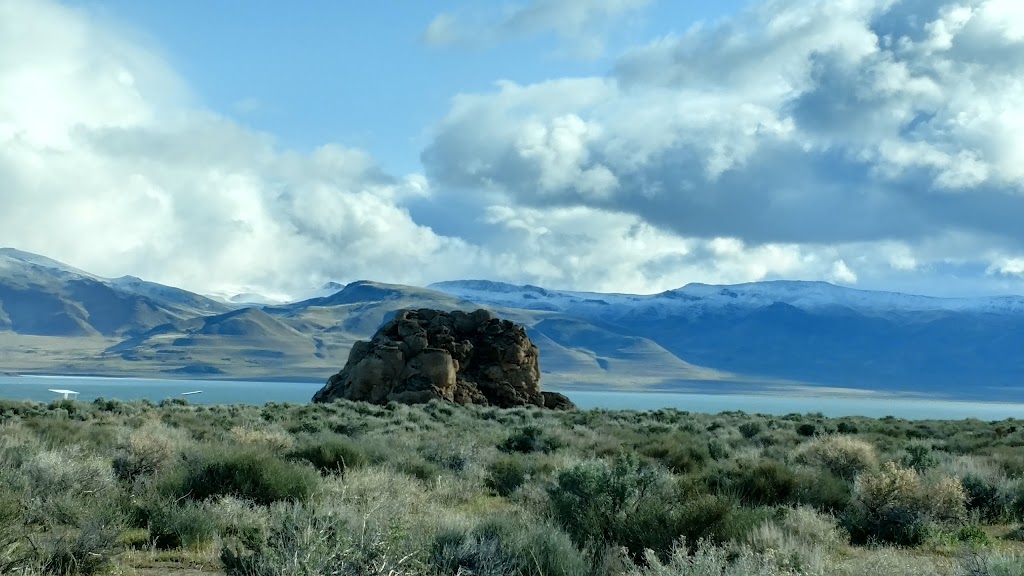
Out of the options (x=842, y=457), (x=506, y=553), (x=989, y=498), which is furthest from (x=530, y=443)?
(x=506, y=553)

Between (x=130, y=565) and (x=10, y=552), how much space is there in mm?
2269

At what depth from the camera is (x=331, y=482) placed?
12789 millimetres

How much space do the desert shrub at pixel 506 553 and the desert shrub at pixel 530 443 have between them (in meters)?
14.0

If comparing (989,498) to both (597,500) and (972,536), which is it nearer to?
(972,536)

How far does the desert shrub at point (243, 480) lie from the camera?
11.9 metres

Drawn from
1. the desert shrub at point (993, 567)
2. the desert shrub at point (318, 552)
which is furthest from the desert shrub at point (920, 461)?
the desert shrub at point (318, 552)

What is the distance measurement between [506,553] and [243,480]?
18.6 ft

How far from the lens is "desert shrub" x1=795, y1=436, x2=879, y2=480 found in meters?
17.2

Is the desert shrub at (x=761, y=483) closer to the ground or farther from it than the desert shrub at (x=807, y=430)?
farther from it

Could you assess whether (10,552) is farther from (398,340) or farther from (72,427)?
(398,340)

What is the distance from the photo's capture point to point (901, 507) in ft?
40.0

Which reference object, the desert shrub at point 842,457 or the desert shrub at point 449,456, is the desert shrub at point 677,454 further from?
the desert shrub at point 449,456

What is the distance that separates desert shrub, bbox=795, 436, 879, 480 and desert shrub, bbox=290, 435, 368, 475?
8613 mm

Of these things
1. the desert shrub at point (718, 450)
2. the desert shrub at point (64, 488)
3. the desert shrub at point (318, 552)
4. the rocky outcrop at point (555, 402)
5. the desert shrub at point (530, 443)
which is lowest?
the rocky outcrop at point (555, 402)
